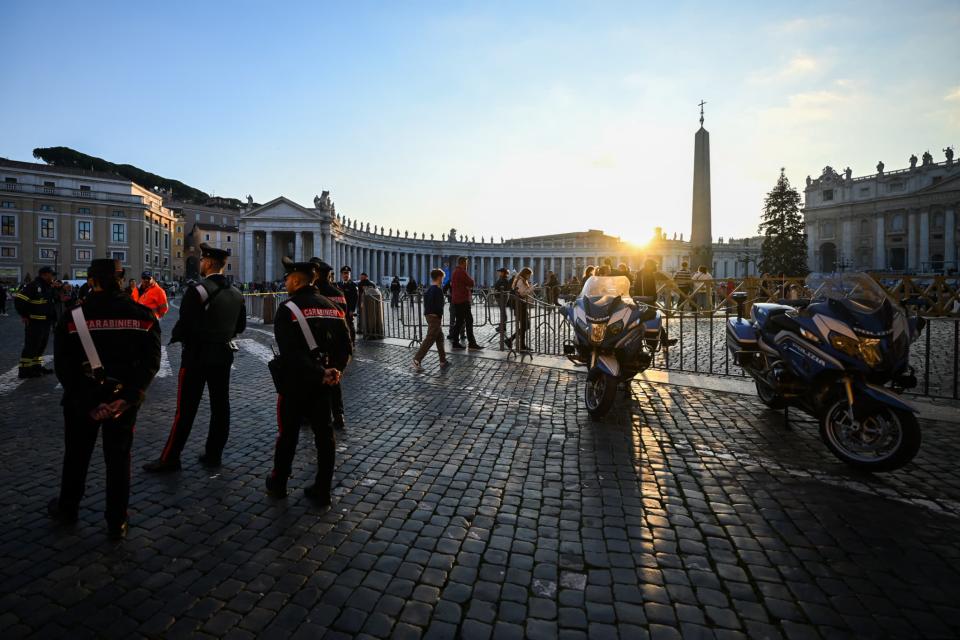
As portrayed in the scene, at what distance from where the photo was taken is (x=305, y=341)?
3768 millimetres

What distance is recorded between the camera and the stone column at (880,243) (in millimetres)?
69312

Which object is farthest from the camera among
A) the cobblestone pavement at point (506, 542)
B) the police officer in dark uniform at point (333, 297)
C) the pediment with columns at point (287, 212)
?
the pediment with columns at point (287, 212)

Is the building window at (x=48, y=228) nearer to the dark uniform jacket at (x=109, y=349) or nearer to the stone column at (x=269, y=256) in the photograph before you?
the stone column at (x=269, y=256)

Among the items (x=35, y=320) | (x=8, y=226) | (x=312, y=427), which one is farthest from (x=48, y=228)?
(x=312, y=427)

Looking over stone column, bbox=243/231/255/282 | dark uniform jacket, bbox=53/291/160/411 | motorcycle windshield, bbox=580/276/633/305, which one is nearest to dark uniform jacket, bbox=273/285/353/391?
dark uniform jacket, bbox=53/291/160/411

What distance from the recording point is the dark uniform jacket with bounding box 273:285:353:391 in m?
3.70

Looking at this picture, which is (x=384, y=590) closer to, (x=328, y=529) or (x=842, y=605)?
(x=328, y=529)

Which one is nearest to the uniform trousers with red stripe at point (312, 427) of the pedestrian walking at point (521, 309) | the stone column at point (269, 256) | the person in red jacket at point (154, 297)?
the person in red jacket at point (154, 297)

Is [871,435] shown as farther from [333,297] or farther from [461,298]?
[461,298]

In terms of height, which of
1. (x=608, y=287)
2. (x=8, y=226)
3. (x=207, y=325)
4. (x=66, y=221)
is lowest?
(x=207, y=325)

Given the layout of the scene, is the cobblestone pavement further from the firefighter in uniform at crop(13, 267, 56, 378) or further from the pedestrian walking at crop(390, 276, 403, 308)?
the pedestrian walking at crop(390, 276, 403, 308)

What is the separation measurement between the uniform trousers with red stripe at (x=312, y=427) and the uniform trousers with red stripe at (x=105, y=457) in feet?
2.87

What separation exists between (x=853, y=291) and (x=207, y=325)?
5502 millimetres

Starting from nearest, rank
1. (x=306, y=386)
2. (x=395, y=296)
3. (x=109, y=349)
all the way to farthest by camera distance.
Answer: (x=109, y=349) → (x=306, y=386) → (x=395, y=296)
